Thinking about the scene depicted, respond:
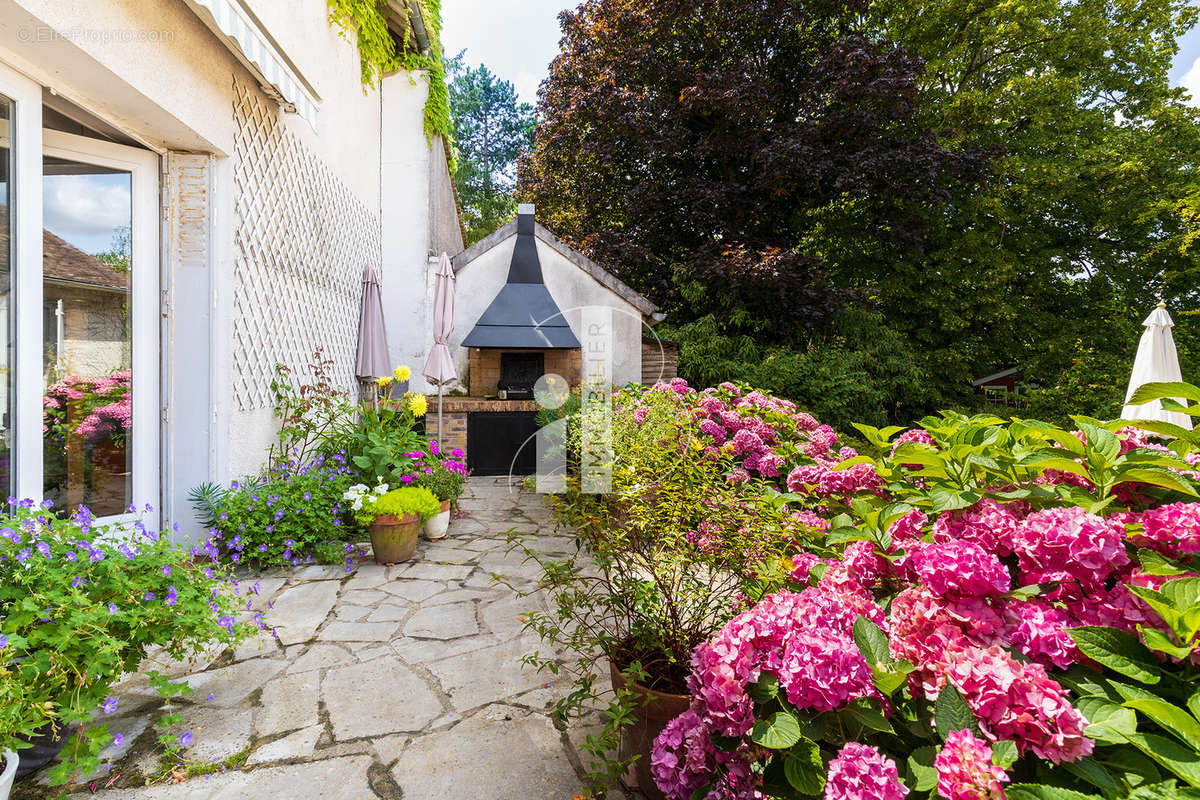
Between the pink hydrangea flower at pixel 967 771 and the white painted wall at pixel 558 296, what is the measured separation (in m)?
7.74

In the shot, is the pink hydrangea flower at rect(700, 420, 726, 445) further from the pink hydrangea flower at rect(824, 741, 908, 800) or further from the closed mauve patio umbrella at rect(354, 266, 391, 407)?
the closed mauve patio umbrella at rect(354, 266, 391, 407)

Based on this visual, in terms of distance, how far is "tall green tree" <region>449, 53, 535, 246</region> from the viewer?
77.7 feet

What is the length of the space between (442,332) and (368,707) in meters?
5.00

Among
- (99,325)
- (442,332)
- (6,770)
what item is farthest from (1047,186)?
(6,770)

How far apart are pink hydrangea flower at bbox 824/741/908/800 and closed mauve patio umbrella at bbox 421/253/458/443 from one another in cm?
602

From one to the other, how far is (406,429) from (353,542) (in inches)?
38.6

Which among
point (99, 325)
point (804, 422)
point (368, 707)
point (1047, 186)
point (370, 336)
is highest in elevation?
point (1047, 186)

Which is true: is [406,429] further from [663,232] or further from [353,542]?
[663,232]

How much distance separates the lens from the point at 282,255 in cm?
443

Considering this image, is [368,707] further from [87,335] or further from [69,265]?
[69,265]

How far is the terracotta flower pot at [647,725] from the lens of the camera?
1642 mm

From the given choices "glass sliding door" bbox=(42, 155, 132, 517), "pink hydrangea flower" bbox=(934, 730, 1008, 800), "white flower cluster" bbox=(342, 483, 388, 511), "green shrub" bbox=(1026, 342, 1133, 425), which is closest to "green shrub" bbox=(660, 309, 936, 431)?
"green shrub" bbox=(1026, 342, 1133, 425)

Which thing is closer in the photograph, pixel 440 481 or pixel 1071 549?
pixel 1071 549

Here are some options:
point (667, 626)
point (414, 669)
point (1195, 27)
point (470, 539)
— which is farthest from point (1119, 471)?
point (1195, 27)
